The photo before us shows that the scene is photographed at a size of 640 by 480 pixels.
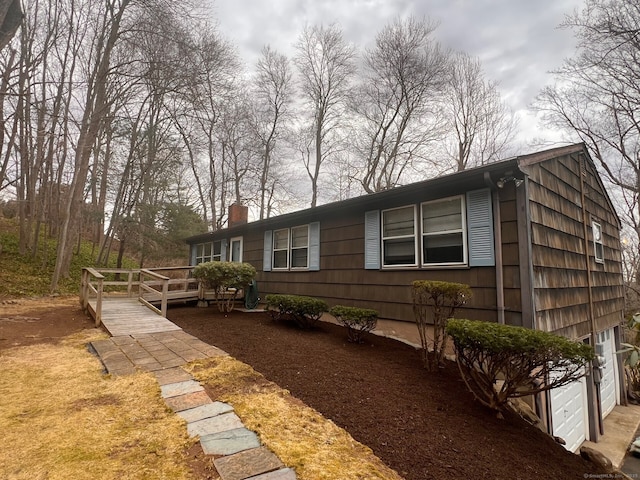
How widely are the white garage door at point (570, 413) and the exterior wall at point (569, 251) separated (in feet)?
3.37

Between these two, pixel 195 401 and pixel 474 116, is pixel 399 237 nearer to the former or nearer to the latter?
pixel 195 401

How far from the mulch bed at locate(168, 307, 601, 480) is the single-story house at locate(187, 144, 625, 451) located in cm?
138

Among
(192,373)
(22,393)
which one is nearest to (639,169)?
(192,373)

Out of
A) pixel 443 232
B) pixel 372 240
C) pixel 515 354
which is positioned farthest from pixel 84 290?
pixel 515 354

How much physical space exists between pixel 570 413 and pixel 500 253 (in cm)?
368

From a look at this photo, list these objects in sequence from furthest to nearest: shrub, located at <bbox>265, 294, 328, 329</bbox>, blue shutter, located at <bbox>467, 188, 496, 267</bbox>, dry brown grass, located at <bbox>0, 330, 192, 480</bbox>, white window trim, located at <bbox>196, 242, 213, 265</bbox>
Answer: white window trim, located at <bbox>196, 242, 213, 265</bbox>
shrub, located at <bbox>265, 294, 328, 329</bbox>
blue shutter, located at <bbox>467, 188, 496, 267</bbox>
dry brown grass, located at <bbox>0, 330, 192, 480</bbox>

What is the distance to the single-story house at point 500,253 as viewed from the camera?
438cm

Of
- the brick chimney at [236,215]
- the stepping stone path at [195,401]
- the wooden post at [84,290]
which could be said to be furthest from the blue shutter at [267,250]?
the wooden post at [84,290]

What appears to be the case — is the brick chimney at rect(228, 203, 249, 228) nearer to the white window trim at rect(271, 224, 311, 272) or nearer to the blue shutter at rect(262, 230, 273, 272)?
the blue shutter at rect(262, 230, 273, 272)

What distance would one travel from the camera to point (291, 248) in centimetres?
845

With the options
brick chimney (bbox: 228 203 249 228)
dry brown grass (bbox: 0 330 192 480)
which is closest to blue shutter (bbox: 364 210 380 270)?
dry brown grass (bbox: 0 330 192 480)

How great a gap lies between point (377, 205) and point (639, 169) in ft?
44.7

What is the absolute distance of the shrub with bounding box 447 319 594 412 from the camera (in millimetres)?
2783

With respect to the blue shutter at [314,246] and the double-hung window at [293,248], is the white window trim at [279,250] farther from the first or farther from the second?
the blue shutter at [314,246]
